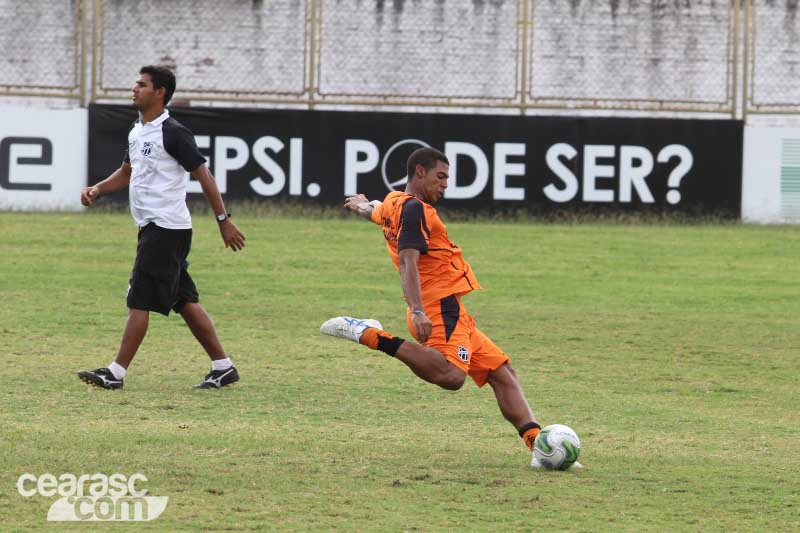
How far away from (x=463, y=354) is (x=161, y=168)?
283 centimetres

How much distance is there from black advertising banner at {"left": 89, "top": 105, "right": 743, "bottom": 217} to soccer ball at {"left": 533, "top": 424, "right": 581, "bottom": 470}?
13.2 meters

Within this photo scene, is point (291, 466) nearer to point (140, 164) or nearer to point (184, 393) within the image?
point (184, 393)

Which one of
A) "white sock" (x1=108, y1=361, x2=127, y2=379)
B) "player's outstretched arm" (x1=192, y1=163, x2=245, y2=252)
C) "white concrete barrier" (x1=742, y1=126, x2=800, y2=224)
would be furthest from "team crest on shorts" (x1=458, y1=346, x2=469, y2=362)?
"white concrete barrier" (x1=742, y1=126, x2=800, y2=224)

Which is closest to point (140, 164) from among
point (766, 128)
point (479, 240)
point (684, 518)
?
point (684, 518)

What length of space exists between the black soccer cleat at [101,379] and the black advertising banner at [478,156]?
10967 millimetres

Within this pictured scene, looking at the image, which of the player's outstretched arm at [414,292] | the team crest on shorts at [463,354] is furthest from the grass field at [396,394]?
the player's outstretched arm at [414,292]

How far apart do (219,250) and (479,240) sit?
3.51 metres

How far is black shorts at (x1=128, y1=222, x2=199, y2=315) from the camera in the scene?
912 centimetres

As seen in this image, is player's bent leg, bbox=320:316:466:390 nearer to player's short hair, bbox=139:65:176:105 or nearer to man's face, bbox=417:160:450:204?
man's face, bbox=417:160:450:204

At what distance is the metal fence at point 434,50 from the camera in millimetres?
21109

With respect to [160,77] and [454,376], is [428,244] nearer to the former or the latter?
[454,376]

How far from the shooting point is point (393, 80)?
2194 cm

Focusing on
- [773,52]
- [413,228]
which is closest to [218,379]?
[413,228]

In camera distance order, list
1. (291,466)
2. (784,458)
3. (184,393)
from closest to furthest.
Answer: (291,466) → (784,458) → (184,393)
